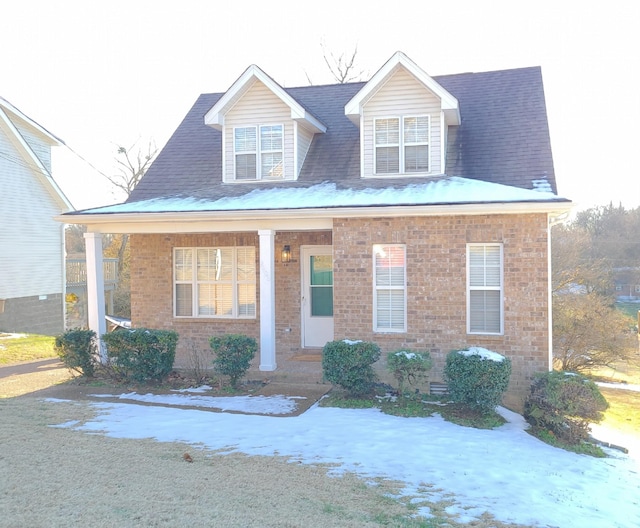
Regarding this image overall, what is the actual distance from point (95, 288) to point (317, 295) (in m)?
4.54

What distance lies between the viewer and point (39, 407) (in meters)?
8.77

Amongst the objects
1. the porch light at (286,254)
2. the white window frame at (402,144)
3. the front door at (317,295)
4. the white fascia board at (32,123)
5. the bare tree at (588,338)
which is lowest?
the bare tree at (588,338)

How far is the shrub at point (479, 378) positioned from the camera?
8305mm

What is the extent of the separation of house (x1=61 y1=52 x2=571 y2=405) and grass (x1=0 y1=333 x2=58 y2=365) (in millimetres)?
3493

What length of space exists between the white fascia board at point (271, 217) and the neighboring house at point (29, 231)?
31.0ft

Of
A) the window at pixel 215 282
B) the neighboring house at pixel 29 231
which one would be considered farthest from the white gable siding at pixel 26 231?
the window at pixel 215 282

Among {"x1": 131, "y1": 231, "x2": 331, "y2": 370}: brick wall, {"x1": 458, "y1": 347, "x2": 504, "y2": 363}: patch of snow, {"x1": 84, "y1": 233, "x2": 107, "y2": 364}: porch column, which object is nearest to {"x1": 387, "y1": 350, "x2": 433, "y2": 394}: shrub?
{"x1": 458, "y1": 347, "x2": 504, "y2": 363}: patch of snow

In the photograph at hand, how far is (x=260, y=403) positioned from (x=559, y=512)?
16.4 feet

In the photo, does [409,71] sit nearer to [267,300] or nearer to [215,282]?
[267,300]

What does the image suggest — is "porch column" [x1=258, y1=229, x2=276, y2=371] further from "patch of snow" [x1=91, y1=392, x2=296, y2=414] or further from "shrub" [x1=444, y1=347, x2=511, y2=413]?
"shrub" [x1=444, y1=347, x2=511, y2=413]

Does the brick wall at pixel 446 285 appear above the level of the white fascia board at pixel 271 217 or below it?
below

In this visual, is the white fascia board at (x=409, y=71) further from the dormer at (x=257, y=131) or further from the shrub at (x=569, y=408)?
the shrub at (x=569, y=408)

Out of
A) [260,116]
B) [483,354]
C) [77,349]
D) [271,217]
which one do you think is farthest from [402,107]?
[77,349]

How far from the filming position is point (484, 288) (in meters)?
10.0
